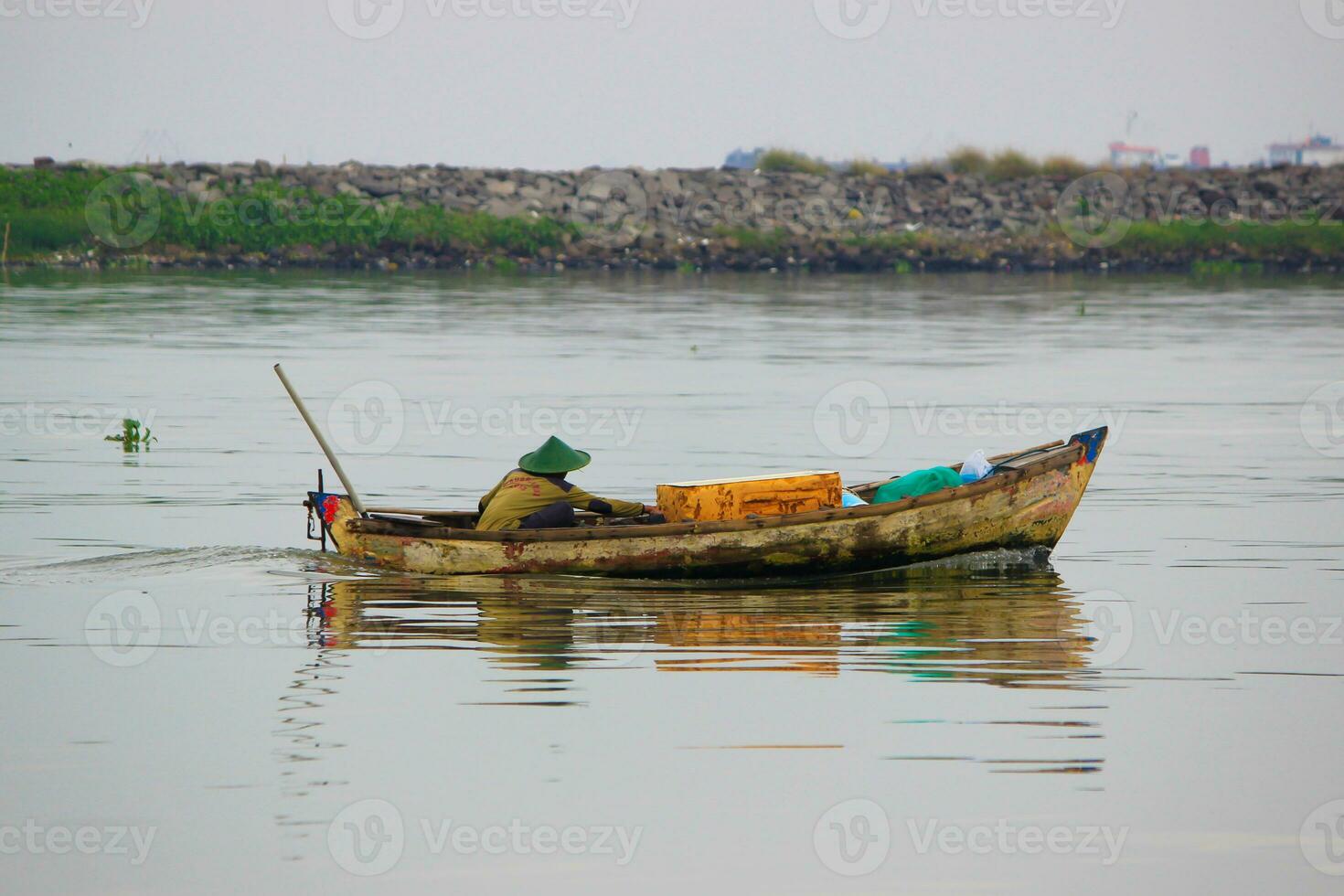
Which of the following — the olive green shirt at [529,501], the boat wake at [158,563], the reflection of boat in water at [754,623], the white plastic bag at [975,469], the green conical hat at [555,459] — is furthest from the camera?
the white plastic bag at [975,469]

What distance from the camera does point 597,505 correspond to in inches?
545

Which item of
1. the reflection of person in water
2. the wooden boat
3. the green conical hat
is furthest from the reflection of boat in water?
the green conical hat

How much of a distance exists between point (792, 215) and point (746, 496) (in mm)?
49990

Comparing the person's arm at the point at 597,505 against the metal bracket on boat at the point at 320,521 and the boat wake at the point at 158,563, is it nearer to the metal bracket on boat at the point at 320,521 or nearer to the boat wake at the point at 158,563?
the metal bracket on boat at the point at 320,521

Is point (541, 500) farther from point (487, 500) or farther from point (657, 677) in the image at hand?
point (657, 677)

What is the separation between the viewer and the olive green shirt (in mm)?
13812

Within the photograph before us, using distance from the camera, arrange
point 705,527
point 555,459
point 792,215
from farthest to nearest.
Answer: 1. point 792,215
2. point 555,459
3. point 705,527

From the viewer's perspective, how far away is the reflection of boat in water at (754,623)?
11.4 metres

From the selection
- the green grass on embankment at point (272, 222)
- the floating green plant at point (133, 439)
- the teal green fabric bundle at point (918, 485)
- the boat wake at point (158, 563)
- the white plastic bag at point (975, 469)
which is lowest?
the boat wake at point (158, 563)

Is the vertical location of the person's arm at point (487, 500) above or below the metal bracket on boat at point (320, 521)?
above

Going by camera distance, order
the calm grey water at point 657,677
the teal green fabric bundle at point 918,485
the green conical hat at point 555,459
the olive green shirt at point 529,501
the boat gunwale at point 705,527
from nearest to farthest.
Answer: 1. the calm grey water at point 657,677
2. the boat gunwale at point 705,527
3. the green conical hat at point 555,459
4. the olive green shirt at point 529,501
5. the teal green fabric bundle at point 918,485

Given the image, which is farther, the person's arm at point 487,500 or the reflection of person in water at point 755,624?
the person's arm at point 487,500

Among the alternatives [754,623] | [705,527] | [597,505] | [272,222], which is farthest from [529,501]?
[272,222]

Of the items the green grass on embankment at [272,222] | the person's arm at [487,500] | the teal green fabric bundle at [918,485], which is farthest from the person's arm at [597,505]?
the green grass on embankment at [272,222]
